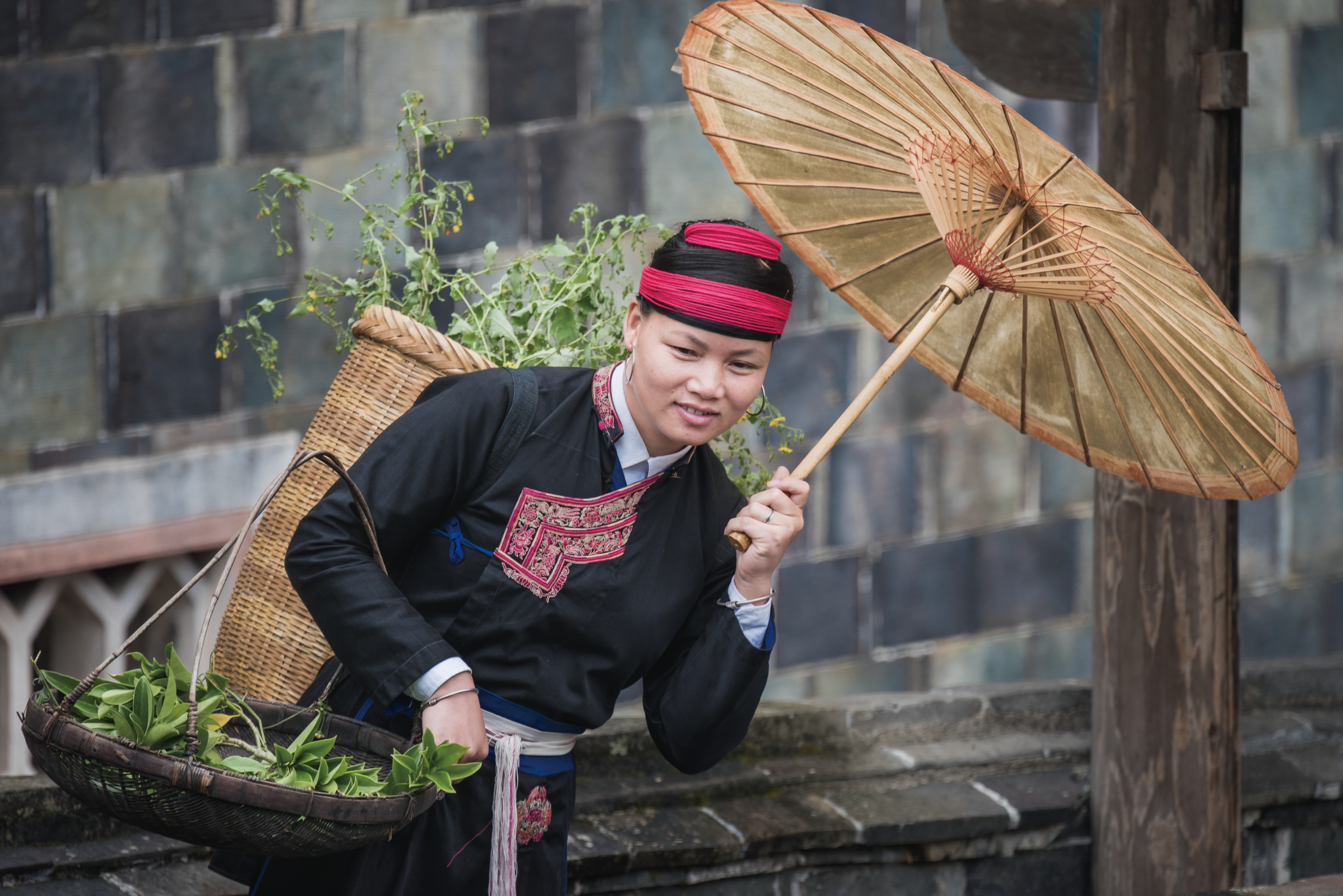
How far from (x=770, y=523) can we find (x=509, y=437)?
0.39m

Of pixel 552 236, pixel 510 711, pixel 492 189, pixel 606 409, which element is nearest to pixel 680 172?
pixel 552 236

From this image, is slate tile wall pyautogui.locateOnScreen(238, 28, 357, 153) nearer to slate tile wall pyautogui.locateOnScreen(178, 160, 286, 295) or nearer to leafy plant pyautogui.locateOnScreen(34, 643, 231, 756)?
slate tile wall pyautogui.locateOnScreen(178, 160, 286, 295)

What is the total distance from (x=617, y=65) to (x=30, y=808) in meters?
2.73

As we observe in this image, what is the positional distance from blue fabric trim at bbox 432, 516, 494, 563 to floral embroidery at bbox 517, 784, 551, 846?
14.6 inches

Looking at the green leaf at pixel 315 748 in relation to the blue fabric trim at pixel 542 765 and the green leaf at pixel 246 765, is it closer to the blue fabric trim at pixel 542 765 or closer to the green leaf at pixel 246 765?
the green leaf at pixel 246 765

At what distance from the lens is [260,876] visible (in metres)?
2.12

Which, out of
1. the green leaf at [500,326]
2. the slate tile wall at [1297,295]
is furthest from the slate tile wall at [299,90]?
the slate tile wall at [1297,295]

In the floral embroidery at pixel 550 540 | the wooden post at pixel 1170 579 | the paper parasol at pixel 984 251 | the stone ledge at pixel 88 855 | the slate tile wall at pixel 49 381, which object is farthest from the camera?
the slate tile wall at pixel 49 381

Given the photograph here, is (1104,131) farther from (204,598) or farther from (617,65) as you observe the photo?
(204,598)

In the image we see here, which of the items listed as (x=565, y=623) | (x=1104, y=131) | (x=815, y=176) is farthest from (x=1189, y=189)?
(x=565, y=623)

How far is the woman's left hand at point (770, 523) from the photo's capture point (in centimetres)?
198

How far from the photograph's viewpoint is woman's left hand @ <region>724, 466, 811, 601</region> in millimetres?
1981

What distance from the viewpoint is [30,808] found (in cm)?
271

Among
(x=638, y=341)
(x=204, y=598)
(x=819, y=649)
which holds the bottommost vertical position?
(x=819, y=649)
